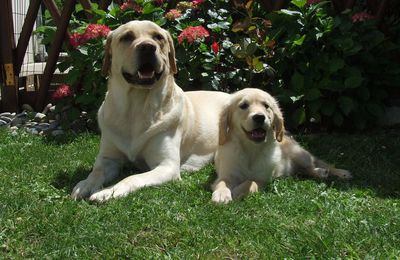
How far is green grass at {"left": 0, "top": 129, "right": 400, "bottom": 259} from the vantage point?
266 cm

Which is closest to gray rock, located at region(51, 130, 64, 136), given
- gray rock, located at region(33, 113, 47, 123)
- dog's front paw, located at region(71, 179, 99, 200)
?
gray rock, located at region(33, 113, 47, 123)

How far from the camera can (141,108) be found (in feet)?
13.9

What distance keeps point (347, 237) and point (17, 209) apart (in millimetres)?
1892

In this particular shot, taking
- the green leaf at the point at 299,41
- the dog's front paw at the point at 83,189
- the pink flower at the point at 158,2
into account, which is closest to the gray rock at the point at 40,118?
the pink flower at the point at 158,2

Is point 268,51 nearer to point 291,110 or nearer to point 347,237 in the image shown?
point 291,110

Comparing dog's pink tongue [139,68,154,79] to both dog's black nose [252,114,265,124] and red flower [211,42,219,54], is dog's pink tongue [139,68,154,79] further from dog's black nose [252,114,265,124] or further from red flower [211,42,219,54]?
red flower [211,42,219,54]

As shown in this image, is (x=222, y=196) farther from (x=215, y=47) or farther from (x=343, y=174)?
(x=215, y=47)

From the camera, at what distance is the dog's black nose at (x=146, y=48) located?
13.2 feet

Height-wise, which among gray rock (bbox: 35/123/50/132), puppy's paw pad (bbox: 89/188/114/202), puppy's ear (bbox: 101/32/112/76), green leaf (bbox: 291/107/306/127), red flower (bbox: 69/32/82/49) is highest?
puppy's ear (bbox: 101/32/112/76)

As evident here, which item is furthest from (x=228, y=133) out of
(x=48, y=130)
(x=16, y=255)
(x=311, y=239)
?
(x=48, y=130)

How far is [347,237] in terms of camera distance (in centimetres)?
272

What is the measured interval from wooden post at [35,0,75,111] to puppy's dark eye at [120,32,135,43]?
2.64 metres

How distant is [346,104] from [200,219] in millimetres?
2603

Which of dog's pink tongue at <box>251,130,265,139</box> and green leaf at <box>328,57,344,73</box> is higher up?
green leaf at <box>328,57,344,73</box>
